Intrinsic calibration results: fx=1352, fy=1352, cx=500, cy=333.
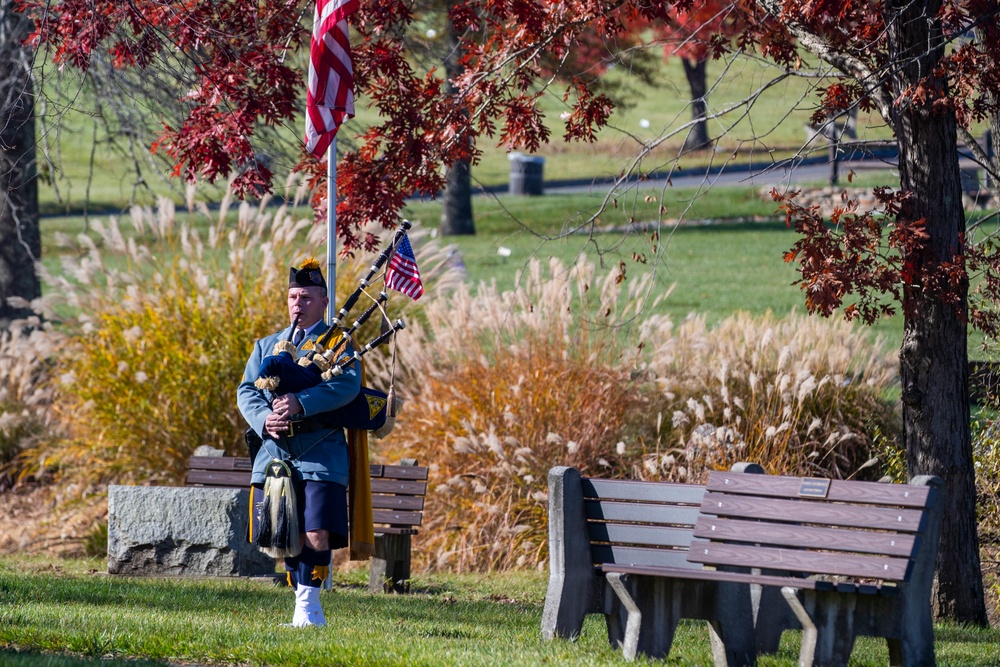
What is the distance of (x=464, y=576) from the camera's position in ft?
34.8

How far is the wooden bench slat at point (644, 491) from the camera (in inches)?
254

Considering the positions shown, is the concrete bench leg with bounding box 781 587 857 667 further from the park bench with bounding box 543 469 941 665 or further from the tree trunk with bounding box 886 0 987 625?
the tree trunk with bounding box 886 0 987 625

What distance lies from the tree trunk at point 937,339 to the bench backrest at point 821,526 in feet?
7.97

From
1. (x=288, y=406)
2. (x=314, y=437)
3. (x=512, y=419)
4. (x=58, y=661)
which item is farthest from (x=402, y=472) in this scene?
(x=58, y=661)

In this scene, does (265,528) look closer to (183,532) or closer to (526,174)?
(183,532)

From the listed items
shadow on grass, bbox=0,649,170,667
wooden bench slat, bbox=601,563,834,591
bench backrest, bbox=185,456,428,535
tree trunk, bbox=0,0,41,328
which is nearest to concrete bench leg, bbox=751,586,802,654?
wooden bench slat, bbox=601,563,834,591

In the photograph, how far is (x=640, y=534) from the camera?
258 inches

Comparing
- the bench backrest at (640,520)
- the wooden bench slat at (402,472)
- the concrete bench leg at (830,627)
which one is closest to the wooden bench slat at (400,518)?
the wooden bench slat at (402,472)

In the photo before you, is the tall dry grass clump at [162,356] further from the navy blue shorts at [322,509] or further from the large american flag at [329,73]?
the navy blue shorts at [322,509]

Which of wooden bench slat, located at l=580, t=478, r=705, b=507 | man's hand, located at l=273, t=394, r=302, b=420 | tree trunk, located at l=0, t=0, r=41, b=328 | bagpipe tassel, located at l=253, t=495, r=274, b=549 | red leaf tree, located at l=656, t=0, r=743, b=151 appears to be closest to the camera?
wooden bench slat, located at l=580, t=478, r=705, b=507

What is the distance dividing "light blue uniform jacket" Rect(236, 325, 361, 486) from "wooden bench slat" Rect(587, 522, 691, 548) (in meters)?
1.35

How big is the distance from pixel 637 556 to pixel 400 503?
130 inches

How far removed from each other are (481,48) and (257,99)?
1516mm

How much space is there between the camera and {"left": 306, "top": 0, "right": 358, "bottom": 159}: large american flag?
8688 mm
